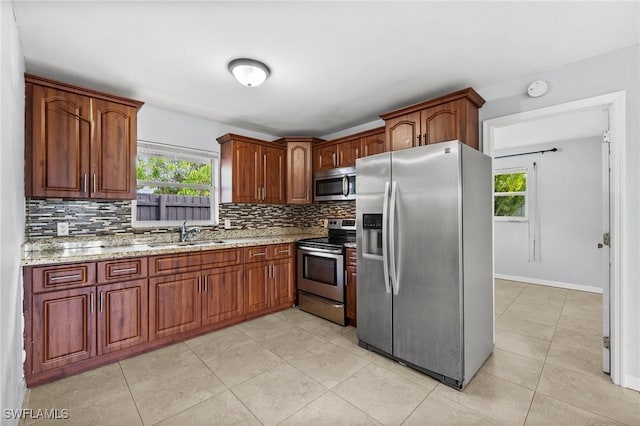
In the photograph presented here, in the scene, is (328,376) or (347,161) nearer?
(328,376)

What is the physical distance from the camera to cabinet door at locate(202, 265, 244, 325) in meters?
2.99

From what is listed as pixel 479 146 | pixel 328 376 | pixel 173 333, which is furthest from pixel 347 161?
pixel 173 333

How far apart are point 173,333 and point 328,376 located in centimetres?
158

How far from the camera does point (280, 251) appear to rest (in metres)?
3.65

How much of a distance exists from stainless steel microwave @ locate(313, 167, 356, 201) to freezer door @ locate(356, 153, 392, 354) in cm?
99

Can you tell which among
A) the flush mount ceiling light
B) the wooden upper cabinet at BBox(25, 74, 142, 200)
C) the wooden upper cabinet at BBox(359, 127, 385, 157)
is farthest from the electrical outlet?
the wooden upper cabinet at BBox(359, 127, 385, 157)

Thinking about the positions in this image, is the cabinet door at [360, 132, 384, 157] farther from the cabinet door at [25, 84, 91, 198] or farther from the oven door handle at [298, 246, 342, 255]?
the cabinet door at [25, 84, 91, 198]

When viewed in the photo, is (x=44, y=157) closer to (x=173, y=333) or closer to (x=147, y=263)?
(x=147, y=263)

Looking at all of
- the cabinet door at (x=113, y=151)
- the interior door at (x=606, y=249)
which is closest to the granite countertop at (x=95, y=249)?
the cabinet door at (x=113, y=151)

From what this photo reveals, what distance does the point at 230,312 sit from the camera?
316 centimetres

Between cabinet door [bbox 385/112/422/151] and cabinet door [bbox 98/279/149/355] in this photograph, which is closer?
cabinet door [bbox 98/279/149/355]

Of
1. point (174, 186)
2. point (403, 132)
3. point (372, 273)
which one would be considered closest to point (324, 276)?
point (372, 273)

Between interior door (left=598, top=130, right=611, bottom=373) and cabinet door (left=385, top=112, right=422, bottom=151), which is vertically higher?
cabinet door (left=385, top=112, right=422, bottom=151)

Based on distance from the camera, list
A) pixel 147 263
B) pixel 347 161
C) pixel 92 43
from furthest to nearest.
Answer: pixel 347 161 → pixel 147 263 → pixel 92 43
